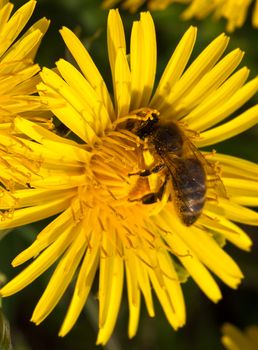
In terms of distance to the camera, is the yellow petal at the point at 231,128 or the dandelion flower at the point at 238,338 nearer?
the yellow petal at the point at 231,128

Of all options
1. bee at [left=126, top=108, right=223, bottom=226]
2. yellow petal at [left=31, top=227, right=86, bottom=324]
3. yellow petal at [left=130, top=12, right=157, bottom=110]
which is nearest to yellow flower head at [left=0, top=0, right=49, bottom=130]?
yellow petal at [left=130, top=12, right=157, bottom=110]

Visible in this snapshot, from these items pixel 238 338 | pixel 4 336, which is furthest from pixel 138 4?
pixel 238 338

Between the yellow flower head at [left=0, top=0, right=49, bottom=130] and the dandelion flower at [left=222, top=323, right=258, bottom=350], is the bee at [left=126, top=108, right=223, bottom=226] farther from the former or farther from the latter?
the dandelion flower at [left=222, top=323, right=258, bottom=350]

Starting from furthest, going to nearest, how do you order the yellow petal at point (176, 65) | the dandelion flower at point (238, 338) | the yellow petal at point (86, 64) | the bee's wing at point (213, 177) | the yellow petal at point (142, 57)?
the dandelion flower at point (238, 338)
the bee's wing at point (213, 177)
the yellow petal at point (176, 65)
the yellow petal at point (142, 57)
the yellow petal at point (86, 64)

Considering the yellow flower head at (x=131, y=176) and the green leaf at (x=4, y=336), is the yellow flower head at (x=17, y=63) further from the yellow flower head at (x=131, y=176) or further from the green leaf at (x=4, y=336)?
the green leaf at (x=4, y=336)

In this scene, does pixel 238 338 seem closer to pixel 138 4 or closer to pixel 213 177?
pixel 213 177

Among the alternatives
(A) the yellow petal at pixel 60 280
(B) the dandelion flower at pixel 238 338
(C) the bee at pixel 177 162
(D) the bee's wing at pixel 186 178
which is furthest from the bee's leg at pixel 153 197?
(B) the dandelion flower at pixel 238 338

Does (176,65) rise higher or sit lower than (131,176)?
higher
